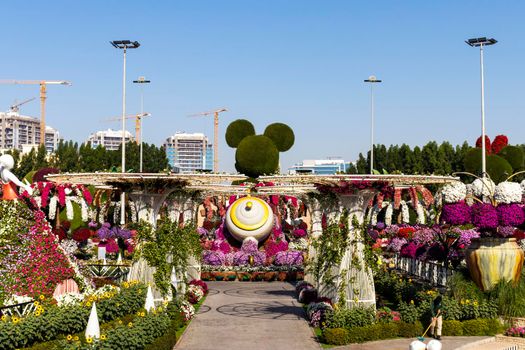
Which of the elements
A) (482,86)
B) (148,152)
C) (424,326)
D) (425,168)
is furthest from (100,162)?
(424,326)

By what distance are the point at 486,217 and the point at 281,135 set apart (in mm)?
65078

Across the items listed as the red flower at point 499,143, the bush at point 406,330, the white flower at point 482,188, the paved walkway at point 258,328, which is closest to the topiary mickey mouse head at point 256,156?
the red flower at point 499,143

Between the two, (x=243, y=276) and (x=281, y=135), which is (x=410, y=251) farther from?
(x=281, y=135)

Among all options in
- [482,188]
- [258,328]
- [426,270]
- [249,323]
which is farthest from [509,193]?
[249,323]

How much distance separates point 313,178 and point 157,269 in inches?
232

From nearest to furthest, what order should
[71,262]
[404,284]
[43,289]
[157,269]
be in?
[43,289] → [71,262] → [157,269] → [404,284]

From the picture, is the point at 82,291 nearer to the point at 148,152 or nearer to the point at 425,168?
the point at 425,168

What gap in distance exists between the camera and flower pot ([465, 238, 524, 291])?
2205cm

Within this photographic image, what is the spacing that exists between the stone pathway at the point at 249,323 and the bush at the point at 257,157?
45.0 metres

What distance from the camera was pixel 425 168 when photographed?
8325cm

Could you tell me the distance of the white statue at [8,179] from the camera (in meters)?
19.3

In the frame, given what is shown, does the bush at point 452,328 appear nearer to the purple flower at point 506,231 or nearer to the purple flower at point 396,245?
the purple flower at point 506,231

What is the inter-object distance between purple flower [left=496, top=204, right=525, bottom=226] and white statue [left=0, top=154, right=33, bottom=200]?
47.1ft

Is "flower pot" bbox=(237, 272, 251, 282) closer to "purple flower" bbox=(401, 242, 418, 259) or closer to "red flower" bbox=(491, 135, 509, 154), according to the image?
"purple flower" bbox=(401, 242, 418, 259)
